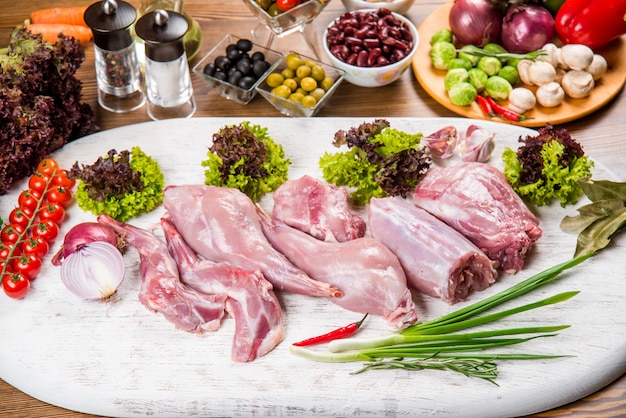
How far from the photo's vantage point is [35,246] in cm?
334

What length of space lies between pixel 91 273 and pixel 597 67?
2.81 metres

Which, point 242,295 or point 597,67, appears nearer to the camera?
point 242,295

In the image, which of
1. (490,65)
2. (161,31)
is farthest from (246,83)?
(490,65)

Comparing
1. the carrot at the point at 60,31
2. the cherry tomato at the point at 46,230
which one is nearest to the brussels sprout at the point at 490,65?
the carrot at the point at 60,31

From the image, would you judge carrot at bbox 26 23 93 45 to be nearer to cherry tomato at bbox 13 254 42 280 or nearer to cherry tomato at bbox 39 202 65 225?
cherry tomato at bbox 39 202 65 225

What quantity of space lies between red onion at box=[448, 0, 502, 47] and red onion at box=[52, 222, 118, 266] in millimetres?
2258

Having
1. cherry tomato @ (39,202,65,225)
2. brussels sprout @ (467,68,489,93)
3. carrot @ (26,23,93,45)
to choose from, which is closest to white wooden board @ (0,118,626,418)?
cherry tomato @ (39,202,65,225)

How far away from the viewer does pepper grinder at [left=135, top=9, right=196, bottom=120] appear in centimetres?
366

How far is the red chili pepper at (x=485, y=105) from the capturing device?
4.05m

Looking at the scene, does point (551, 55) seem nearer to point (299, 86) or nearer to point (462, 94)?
point (462, 94)

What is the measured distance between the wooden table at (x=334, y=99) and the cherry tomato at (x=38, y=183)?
614mm

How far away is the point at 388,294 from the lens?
309cm

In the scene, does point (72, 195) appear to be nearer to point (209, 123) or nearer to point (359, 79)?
point (209, 123)

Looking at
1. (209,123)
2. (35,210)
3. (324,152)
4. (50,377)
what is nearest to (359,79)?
(324,152)
